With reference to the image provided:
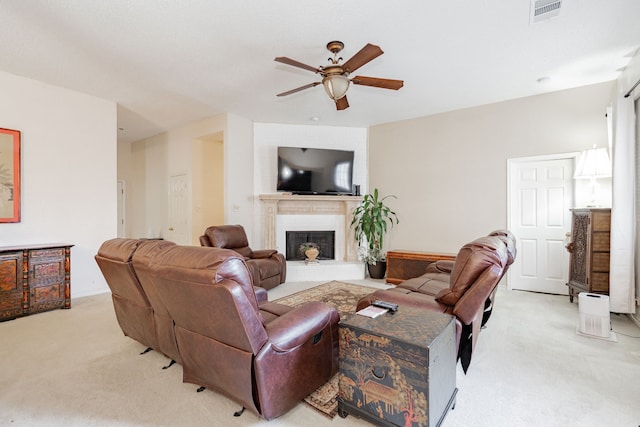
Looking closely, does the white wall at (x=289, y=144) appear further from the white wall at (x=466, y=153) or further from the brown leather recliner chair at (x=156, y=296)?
the brown leather recliner chair at (x=156, y=296)

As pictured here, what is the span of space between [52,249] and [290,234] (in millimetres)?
3464

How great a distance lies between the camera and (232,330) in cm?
151

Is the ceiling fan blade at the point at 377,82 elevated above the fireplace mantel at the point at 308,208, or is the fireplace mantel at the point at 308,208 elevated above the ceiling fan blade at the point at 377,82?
the ceiling fan blade at the point at 377,82

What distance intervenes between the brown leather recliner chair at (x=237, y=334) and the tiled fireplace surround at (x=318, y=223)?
3371mm

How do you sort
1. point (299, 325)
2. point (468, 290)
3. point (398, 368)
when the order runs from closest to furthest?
point (398, 368)
point (299, 325)
point (468, 290)

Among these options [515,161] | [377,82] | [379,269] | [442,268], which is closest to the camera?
[377,82]

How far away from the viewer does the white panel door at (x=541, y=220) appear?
426 cm

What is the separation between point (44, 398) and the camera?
1.92 meters

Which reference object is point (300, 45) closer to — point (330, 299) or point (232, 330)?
point (232, 330)

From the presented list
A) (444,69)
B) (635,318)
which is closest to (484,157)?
(444,69)

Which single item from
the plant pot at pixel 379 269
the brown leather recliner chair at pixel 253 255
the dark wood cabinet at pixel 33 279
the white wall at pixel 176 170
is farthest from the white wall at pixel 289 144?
the dark wood cabinet at pixel 33 279

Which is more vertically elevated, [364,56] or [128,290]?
[364,56]

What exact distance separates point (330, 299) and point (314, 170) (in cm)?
255

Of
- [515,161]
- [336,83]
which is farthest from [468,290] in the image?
[515,161]
